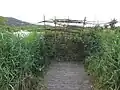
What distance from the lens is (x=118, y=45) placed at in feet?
21.8

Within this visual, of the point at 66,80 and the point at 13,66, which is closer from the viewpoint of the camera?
the point at 13,66

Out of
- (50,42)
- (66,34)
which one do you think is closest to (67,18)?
(66,34)

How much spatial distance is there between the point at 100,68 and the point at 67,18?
30.3 ft

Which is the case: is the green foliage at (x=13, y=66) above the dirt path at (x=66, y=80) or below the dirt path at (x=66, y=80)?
above

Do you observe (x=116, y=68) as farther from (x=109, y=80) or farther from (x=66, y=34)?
(x=66, y=34)

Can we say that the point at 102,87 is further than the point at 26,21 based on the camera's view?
No

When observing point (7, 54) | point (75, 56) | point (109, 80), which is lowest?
point (75, 56)

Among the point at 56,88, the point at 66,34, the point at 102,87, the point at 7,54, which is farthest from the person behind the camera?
the point at 66,34

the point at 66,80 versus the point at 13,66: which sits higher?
the point at 13,66

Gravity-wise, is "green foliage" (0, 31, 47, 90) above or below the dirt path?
above

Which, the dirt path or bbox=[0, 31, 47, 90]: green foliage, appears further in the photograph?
the dirt path

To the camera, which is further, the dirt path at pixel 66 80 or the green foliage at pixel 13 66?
the dirt path at pixel 66 80

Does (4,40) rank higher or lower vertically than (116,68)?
higher

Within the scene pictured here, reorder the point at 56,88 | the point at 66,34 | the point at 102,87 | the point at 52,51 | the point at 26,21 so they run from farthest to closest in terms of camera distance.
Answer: the point at 26,21
the point at 66,34
the point at 52,51
the point at 56,88
the point at 102,87
